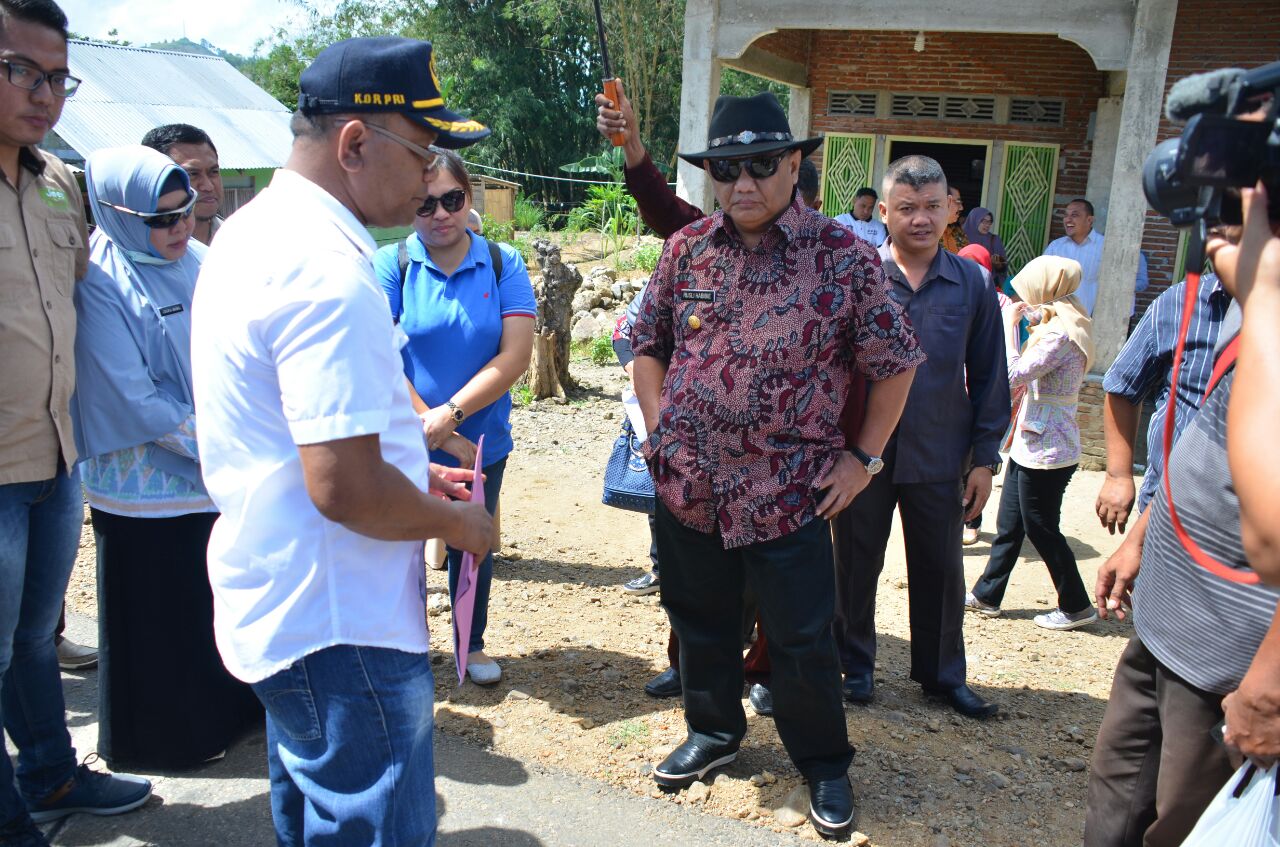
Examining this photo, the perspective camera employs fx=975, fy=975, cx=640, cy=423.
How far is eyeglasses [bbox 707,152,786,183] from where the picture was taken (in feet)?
9.23

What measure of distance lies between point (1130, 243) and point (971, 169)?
5052 mm

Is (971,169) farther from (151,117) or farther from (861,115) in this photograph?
(151,117)

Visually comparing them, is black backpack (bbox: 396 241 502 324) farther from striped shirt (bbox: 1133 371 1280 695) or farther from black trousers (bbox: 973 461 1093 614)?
black trousers (bbox: 973 461 1093 614)

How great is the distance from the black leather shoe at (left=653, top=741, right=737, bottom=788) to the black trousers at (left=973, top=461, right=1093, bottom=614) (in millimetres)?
2220

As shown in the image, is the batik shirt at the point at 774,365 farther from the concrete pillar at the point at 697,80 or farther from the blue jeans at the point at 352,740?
the concrete pillar at the point at 697,80

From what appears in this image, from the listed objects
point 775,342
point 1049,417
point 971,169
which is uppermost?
Result: point 971,169

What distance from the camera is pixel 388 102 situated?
5.84ft

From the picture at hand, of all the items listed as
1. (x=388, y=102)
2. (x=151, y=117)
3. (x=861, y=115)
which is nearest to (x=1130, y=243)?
(x=861, y=115)

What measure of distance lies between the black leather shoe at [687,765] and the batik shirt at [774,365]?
82cm

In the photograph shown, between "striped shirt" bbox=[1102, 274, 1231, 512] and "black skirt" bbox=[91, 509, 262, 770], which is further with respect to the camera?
"black skirt" bbox=[91, 509, 262, 770]

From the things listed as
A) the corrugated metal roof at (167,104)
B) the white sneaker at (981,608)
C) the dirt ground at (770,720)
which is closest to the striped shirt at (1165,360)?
the dirt ground at (770,720)

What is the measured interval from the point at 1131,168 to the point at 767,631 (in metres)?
6.13

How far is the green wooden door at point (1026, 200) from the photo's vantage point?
36.4ft

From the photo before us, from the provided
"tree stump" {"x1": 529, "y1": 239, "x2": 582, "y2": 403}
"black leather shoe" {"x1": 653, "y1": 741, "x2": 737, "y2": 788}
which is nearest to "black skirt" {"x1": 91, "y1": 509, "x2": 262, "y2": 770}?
"black leather shoe" {"x1": 653, "y1": 741, "x2": 737, "y2": 788}
